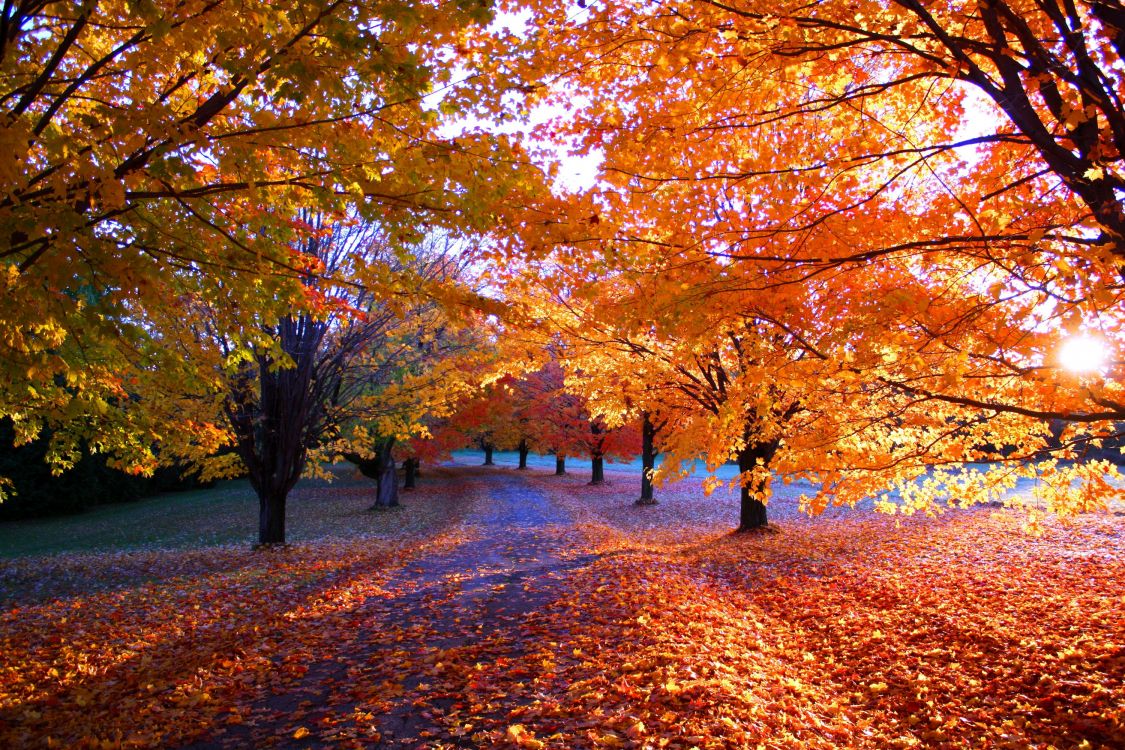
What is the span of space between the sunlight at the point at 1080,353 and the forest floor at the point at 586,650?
2.13 metres

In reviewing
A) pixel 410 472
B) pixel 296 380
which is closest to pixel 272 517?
pixel 296 380

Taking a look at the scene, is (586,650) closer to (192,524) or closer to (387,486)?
(387,486)

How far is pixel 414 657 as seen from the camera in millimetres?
5148

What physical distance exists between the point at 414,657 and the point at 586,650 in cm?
146

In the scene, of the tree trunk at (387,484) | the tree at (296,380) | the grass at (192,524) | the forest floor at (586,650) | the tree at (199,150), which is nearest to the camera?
the tree at (199,150)

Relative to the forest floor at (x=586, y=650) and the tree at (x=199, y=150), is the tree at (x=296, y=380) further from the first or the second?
the tree at (x=199, y=150)

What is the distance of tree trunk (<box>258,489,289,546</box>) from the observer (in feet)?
39.0

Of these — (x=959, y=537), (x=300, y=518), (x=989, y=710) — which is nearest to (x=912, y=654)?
(x=989, y=710)

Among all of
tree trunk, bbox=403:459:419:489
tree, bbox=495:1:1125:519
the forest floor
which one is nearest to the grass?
tree trunk, bbox=403:459:419:489

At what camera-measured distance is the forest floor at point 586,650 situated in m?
3.83

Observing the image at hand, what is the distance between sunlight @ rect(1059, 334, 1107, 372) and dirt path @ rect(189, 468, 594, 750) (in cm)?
419

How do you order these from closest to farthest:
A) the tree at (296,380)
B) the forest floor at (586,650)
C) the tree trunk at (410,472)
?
the forest floor at (586,650) < the tree at (296,380) < the tree trunk at (410,472)

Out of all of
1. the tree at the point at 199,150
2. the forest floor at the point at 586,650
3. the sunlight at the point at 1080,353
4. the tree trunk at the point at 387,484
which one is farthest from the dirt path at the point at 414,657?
the tree trunk at the point at 387,484

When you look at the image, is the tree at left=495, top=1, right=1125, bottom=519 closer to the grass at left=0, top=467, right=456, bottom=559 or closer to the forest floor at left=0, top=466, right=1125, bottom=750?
the forest floor at left=0, top=466, right=1125, bottom=750
